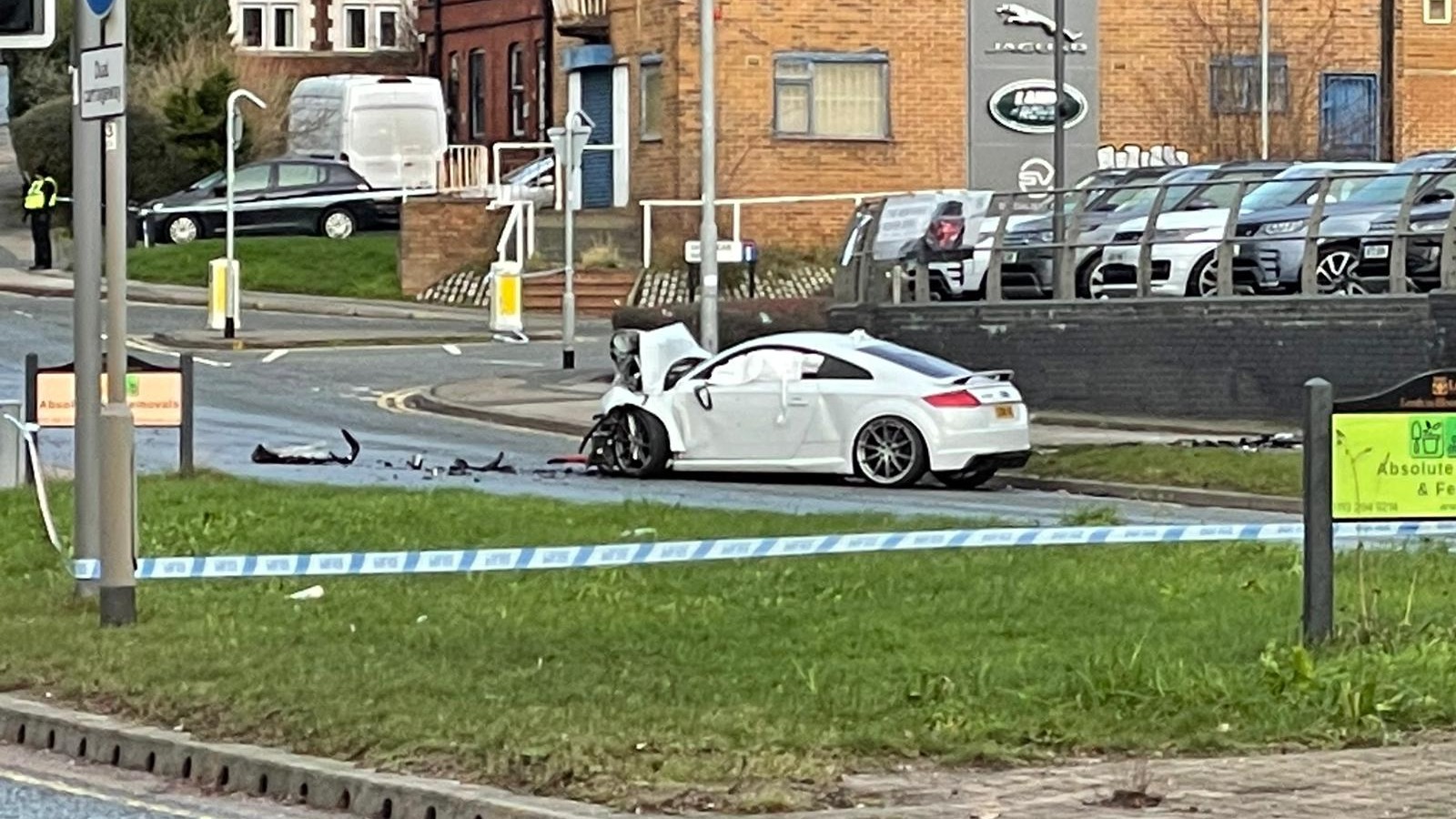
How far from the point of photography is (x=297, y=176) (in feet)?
174

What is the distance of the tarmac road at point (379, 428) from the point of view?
21938mm

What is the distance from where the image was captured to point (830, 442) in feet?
79.4

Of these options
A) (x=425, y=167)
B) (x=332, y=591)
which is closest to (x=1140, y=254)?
(x=332, y=591)

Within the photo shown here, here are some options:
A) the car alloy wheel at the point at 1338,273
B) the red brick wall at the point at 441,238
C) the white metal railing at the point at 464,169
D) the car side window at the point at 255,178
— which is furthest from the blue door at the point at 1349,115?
the car alloy wheel at the point at 1338,273

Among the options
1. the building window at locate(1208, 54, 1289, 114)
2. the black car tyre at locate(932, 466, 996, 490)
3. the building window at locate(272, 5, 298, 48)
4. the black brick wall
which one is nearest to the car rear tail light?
the black car tyre at locate(932, 466, 996, 490)

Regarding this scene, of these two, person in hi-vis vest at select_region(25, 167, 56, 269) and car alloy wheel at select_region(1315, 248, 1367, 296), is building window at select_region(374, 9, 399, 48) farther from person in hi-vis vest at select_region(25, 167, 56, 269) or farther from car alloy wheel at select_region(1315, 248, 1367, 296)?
car alloy wheel at select_region(1315, 248, 1367, 296)

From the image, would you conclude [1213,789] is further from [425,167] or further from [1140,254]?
[425,167]

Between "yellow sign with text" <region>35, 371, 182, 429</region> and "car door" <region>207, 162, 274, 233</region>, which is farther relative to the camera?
"car door" <region>207, 162, 274, 233</region>

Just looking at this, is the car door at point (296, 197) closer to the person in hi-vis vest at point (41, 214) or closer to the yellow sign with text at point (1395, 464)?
the person in hi-vis vest at point (41, 214)

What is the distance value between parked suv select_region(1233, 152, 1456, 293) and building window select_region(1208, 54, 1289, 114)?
18.4 metres

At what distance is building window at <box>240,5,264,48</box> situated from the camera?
238 feet

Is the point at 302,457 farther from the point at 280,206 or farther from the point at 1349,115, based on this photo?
the point at 1349,115

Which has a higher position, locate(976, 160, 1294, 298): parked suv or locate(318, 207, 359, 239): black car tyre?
locate(318, 207, 359, 239): black car tyre

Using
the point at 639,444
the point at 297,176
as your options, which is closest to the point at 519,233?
the point at 297,176
